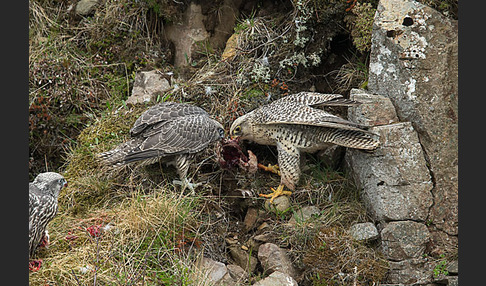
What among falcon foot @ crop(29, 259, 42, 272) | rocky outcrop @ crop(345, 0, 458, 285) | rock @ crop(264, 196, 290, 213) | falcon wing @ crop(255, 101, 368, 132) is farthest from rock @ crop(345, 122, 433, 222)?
falcon foot @ crop(29, 259, 42, 272)

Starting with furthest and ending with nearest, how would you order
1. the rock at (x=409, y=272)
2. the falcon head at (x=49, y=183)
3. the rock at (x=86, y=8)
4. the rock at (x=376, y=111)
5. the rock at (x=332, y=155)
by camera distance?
the rock at (x=86, y=8)
the rock at (x=332, y=155)
the rock at (x=376, y=111)
the rock at (x=409, y=272)
the falcon head at (x=49, y=183)

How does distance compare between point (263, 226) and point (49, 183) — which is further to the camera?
point (263, 226)

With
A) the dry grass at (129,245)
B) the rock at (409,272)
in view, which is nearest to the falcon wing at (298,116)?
the dry grass at (129,245)

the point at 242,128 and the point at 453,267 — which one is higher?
the point at 242,128

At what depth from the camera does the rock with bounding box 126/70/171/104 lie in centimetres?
736

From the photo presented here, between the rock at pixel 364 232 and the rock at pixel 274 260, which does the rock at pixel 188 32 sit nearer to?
the rock at pixel 274 260

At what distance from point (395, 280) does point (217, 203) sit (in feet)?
6.72

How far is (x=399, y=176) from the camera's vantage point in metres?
5.80

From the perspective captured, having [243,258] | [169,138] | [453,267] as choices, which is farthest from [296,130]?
[453,267]

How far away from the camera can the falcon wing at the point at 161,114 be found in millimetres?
6176

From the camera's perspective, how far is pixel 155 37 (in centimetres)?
797

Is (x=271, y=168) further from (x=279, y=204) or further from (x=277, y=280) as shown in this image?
(x=277, y=280)

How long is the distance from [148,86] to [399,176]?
138 inches

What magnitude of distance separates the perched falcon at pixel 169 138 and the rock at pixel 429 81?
2.06 m
